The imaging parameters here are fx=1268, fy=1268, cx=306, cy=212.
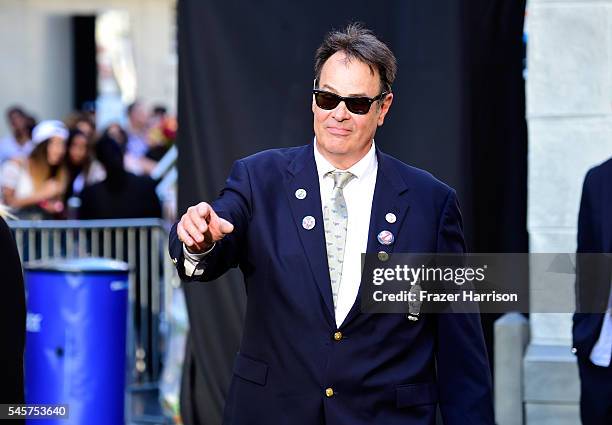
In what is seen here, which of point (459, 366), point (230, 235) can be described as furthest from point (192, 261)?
point (459, 366)

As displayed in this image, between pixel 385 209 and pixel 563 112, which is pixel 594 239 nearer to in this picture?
pixel 563 112

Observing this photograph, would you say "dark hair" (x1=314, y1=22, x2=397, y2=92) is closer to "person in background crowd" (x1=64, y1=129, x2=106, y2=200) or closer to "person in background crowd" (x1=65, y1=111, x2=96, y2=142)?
"person in background crowd" (x1=64, y1=129, x2=106, y2=200)

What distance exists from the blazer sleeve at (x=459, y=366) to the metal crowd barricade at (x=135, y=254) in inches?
237

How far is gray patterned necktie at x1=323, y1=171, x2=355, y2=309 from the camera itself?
4504mm

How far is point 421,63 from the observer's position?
7.43 metres

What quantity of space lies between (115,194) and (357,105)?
284 inches

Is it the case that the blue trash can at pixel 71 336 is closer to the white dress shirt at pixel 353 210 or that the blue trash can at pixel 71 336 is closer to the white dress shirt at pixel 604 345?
the white dress shirt at pixel 604 345

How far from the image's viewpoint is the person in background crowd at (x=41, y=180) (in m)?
12.3

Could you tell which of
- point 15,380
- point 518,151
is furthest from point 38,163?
point 15,380

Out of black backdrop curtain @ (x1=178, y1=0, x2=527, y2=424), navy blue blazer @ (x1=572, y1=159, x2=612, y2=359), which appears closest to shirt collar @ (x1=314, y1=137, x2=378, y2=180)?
navy blue blazer @ (x1=572, y1=159, x2=612, y2=359)

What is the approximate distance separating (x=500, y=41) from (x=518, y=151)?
30.5 inches

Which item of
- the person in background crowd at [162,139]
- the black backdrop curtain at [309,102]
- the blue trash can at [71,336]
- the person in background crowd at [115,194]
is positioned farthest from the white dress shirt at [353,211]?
the person in background crowd at [162,139]

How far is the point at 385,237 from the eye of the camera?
453 centimetres

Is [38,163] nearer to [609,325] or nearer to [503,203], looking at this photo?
[503,203]
